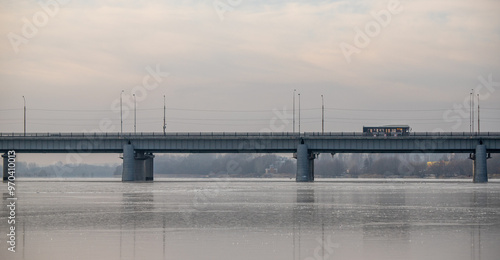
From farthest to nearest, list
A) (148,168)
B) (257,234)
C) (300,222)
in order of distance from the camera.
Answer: (148,168) → (300,222) → (257,234)

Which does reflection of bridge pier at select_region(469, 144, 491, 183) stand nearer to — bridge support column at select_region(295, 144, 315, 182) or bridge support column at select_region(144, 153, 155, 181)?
bridge support column at select_region(295, 144, 315, 182)

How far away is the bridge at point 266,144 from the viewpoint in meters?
147

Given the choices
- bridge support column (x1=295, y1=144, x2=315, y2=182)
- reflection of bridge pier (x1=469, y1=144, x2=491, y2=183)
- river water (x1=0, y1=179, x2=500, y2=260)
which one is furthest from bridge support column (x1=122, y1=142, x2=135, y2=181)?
river water (x1=0, y1=179, x2=500, y2=260)

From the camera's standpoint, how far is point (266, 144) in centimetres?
14975

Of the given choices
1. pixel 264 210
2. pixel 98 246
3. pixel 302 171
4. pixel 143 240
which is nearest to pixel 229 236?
pixel 143 240

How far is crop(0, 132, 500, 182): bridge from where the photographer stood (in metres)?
147

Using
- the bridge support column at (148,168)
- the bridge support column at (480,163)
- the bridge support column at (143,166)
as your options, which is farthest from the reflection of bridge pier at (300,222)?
the bridge support column at (148,168)

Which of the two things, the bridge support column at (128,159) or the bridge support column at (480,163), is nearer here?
the bridge support column at (480,163)

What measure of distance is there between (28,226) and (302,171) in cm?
11618

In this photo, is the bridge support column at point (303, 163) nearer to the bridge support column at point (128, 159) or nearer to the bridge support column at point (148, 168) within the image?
the bridge support column at point (128, 159)

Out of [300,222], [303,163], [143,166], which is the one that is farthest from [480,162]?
[300,222]

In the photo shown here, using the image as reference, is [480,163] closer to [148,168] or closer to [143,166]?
[143,166]

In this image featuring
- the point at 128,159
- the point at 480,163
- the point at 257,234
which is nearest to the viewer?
the point at 257,234

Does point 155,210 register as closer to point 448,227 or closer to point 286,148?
point 448,227
